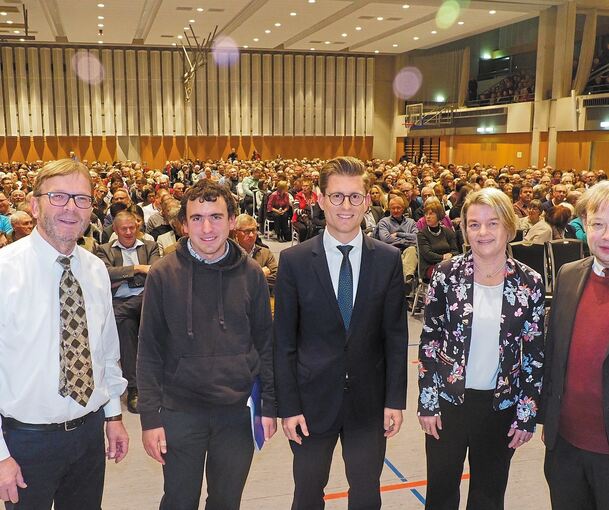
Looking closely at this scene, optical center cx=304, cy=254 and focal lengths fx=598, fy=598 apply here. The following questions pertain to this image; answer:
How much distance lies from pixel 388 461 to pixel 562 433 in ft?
5.96

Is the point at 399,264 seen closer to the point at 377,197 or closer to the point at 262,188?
the point at 377,197

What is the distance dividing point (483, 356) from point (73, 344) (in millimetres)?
1542

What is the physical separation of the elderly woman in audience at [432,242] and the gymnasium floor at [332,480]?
2.94 metres

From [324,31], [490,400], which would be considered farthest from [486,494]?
[324,31]

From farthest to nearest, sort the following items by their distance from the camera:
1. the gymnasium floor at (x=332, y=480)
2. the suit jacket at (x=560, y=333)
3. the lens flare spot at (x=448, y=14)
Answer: the lens flare spot at (x=448, y=14), the gymnasium floor at (x=332, y=480), the suit jacket at (x=560, y=333)

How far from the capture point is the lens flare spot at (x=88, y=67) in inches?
1089

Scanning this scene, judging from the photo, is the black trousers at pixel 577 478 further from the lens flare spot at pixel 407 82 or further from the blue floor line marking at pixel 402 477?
the lens flare spot at pixel 407 82

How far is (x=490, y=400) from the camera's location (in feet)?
7.78

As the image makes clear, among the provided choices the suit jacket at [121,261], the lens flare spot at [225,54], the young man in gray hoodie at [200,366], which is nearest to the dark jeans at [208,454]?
the young man in gray hoodie at [200,366]

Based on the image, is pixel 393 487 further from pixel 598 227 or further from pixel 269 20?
pixel 269 20

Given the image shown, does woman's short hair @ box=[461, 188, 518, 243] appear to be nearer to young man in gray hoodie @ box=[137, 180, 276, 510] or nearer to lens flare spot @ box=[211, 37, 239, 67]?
young man in gray hoodie @ box=[137, 180, 276, 510]

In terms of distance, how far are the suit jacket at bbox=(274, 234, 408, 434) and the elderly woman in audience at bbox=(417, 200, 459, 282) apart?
461cm

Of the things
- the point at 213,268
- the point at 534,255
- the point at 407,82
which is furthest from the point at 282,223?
the point at 407,82

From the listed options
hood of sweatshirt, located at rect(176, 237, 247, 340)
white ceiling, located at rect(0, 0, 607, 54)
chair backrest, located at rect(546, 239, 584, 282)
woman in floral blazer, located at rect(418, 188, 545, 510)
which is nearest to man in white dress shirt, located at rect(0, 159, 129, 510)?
hood of sweatshirt, located at rect(176, 237, 247, 340)
